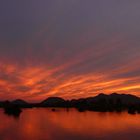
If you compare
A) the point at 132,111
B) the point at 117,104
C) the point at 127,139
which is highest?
the point at 117,104

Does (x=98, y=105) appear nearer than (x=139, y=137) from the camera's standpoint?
No

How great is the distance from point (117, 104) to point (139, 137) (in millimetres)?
133468

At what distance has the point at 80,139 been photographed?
36.5 m

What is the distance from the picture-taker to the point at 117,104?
17050cm

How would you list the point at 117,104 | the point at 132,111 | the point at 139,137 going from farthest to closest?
the point at 117,104 → the point at 132,111 → the point at 139,137

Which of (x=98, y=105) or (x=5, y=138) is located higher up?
(x=98, y=105)

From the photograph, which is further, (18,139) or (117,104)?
(117,104)

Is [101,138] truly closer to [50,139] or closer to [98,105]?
[50,139]

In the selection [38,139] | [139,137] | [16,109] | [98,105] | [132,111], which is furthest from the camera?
[98,105]

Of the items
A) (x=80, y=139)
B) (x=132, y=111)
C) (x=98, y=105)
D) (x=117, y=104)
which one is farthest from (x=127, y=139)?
(x=98, y=105)

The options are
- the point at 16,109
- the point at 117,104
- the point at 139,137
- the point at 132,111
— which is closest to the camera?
the point at 139,137

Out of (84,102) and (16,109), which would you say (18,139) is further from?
(84,102)

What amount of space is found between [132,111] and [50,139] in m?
77.0

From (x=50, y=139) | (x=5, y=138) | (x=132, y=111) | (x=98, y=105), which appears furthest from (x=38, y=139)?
(x=98, y=105)
